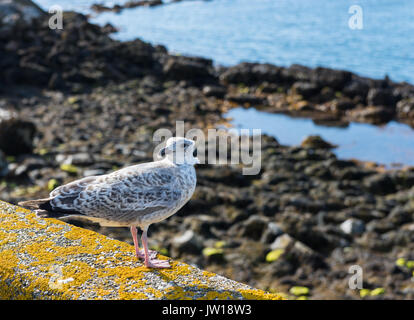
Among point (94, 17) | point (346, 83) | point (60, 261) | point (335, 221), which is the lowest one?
point (335, 221)

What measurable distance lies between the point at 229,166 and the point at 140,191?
11688 mm

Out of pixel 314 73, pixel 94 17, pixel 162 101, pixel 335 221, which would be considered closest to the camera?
pixel 335 221

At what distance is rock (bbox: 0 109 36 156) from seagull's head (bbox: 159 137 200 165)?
43.0ft

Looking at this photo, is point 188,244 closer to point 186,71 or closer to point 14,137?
point 14,137

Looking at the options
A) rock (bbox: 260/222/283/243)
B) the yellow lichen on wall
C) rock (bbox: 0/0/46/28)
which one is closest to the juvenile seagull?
the yellow lichen on wall

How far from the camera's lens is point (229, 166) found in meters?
15.6

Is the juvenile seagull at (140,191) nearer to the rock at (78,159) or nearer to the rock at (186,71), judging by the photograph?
the rock at (78,159)

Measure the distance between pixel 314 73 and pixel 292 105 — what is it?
345 cm

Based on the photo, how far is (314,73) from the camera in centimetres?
2828

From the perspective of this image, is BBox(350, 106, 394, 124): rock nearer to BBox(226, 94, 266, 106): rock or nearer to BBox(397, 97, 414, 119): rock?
BBox(397, 97, 414, 119): rock

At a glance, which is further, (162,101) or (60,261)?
(162,101)

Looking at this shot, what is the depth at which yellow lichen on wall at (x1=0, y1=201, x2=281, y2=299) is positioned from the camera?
3.01m

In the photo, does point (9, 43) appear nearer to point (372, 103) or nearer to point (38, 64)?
point (38, 64)

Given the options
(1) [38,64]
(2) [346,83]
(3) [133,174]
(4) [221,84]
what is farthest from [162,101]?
(3) [133,174]
